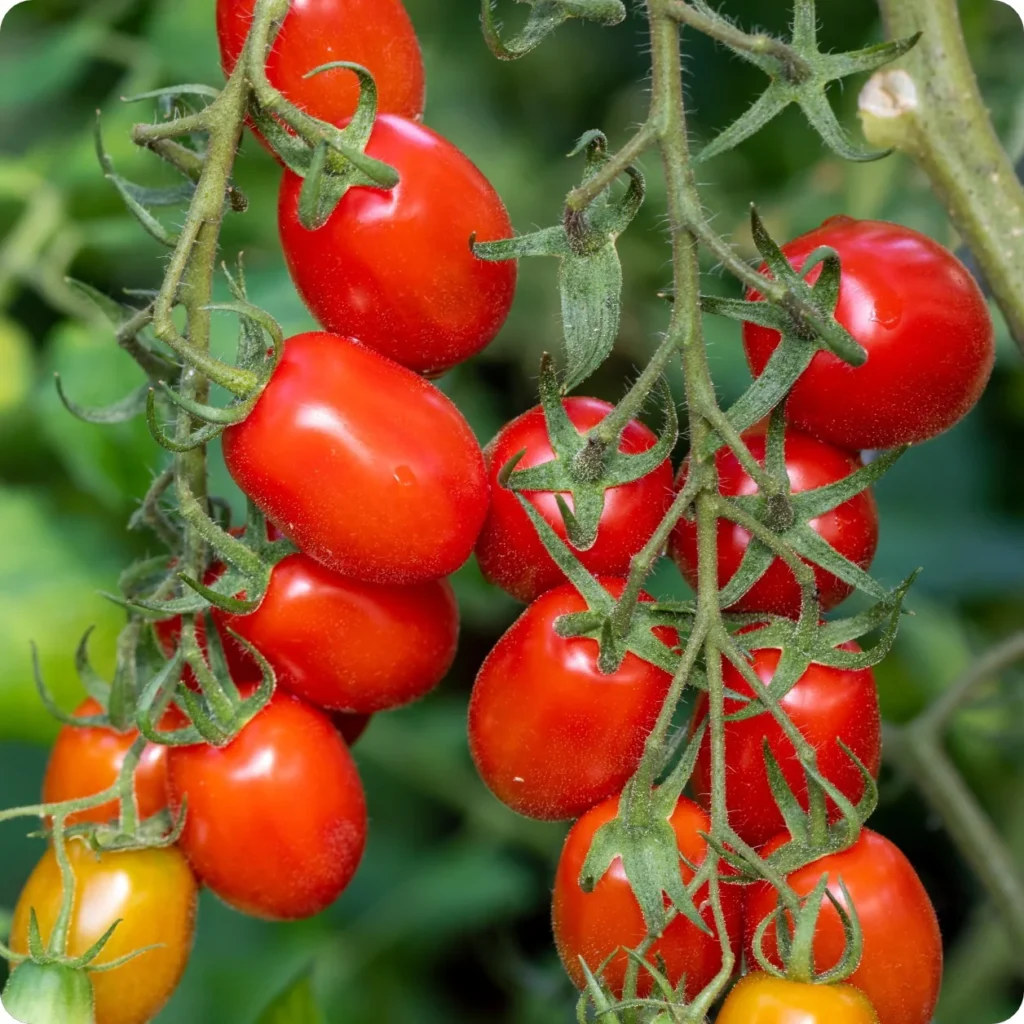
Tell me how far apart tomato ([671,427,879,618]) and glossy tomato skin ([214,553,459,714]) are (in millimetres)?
118

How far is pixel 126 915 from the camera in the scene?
1.99 feet

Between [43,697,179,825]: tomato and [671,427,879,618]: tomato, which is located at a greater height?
[671,427,879,618]: tomato

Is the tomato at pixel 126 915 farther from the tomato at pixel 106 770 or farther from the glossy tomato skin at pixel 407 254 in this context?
the glossy tomato skin at pixel 407 254

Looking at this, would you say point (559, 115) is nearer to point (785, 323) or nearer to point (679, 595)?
point (679, 595)

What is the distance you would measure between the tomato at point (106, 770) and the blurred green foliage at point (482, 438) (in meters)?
0.30

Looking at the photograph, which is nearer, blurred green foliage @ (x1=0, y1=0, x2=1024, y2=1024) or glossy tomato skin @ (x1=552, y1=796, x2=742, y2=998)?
glossy tomato skin @ (x1=552, y1=796, x2=742, y2=998)

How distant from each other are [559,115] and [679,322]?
93 centimetres

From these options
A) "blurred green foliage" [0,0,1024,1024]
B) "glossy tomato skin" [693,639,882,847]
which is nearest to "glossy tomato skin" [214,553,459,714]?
"glossy tomato skin" [693,639,882,847]

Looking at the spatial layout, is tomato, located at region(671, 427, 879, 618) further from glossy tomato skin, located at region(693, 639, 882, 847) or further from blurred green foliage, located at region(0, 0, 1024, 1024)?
blurred green foliage, located at region(0, 0, 1024, 1024)

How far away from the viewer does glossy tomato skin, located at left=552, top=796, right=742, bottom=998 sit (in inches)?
21.2

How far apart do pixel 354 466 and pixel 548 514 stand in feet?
0.29

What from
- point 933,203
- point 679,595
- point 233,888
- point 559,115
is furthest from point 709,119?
point 233,888

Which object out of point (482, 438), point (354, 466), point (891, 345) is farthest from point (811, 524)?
point (482, 438)

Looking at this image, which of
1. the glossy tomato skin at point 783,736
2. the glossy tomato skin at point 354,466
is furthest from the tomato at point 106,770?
the glossy tomato skin at point 783,736
